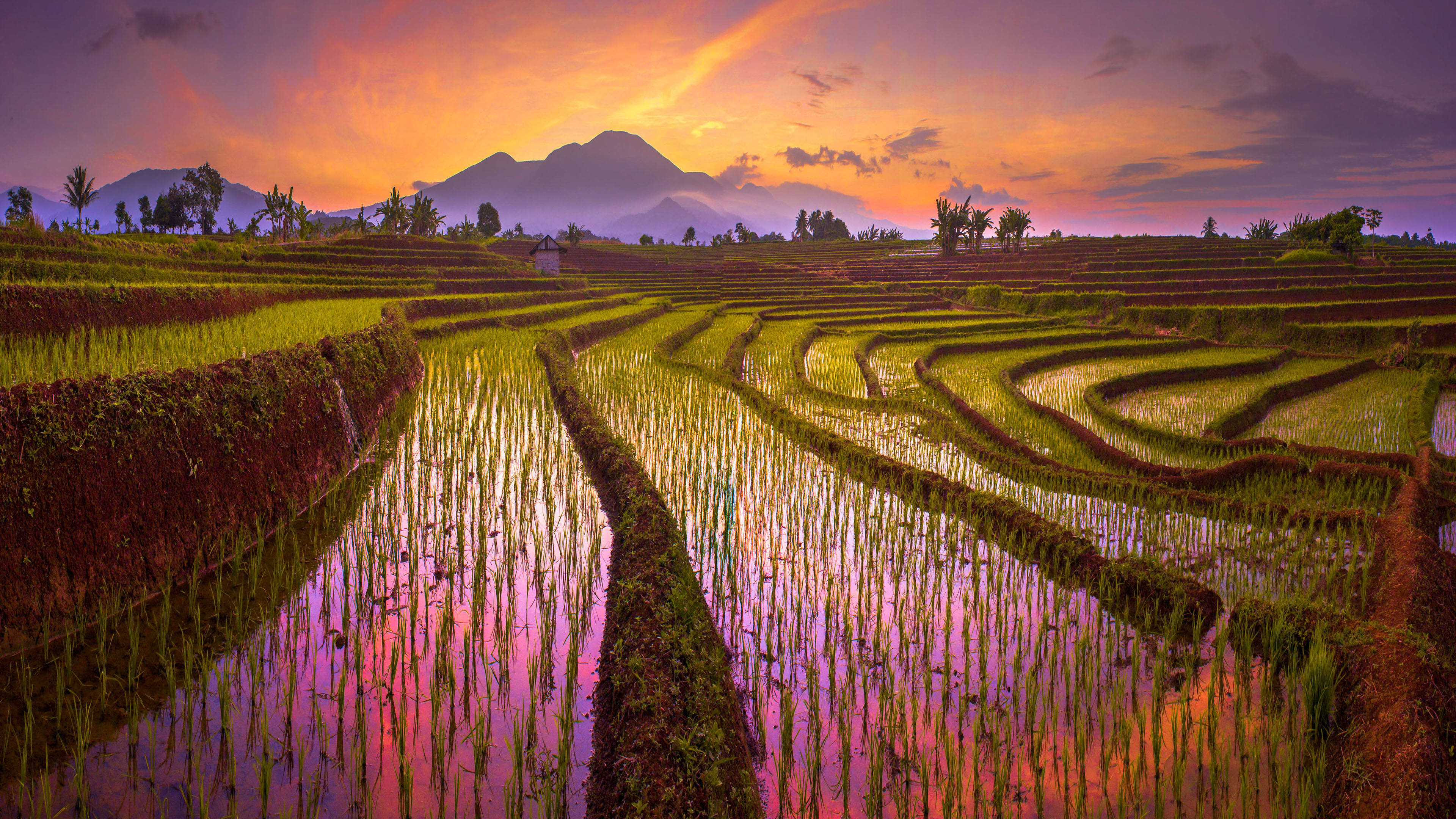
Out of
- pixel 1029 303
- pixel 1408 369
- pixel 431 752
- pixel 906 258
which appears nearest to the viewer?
pixel 431 752

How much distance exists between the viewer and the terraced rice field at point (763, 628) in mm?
2422

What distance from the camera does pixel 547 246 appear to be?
3462cm

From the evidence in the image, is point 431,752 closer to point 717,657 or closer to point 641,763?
point 641,763

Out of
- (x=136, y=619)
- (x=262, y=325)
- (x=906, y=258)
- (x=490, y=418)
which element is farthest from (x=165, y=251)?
(x=906, y=258)

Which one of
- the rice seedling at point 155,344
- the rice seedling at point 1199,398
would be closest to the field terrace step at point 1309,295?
the rice seedling at point 1199,398

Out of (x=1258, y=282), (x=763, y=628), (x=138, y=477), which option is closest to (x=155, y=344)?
(x=138, y=477)

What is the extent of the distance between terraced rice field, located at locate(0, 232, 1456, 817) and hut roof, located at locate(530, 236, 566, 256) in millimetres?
27657

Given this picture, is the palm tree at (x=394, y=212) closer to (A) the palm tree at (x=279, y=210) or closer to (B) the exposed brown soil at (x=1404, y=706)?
(A) the palm tree at (x=279, y=210)

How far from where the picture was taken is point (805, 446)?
7242mm

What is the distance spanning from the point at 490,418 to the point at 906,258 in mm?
41092

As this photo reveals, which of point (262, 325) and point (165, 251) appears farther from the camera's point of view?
point (165, 251)

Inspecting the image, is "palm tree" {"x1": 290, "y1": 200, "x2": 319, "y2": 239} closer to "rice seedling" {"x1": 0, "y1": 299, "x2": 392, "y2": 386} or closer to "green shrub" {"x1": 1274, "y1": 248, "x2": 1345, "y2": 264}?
"rice seedling" {"x1": 0, "y1": 299, "x2": 392, "y2": 386}

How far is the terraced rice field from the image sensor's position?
2.42m

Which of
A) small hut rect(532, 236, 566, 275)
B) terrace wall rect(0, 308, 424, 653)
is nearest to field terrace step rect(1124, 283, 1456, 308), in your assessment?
terrace wall rect(0, 308, 424, 653)
